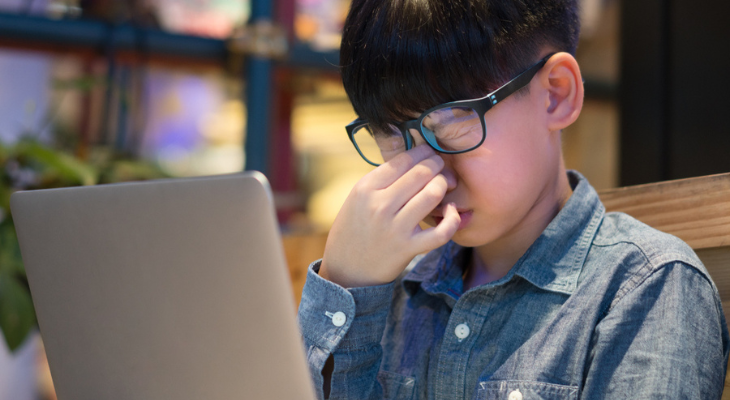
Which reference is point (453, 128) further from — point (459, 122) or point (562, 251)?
point (562, 251)

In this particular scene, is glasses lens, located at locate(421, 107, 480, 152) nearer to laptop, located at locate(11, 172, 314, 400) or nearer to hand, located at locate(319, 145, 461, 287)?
hand, located at locate(319, 145, 461, 287)

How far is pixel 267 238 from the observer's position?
1.77 feet

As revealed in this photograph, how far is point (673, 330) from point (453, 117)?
0.37 m

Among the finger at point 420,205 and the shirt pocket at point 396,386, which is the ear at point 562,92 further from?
the shirt pocket at point 396,386

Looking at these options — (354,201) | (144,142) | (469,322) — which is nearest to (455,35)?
(354,201)

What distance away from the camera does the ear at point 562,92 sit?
87 centimetres

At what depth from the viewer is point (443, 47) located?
0.82 m

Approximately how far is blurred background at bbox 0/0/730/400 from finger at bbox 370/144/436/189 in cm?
137

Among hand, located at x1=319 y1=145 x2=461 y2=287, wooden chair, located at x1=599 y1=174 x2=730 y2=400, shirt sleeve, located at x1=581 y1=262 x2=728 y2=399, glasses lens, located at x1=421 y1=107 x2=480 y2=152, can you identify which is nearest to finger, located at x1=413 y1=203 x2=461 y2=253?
hand, located at x1=319 y1=145 x2=461 y2=287

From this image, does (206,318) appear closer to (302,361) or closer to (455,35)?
(302,361)

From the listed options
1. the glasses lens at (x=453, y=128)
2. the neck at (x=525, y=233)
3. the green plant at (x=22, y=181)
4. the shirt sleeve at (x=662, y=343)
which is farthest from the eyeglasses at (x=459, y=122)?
the green plant at (x=22, y=181)

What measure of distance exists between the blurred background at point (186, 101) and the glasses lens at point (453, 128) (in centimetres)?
133

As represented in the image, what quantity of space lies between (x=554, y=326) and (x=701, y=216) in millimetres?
291

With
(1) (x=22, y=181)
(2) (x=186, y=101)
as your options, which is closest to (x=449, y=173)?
Result: (1) (x=22, y=181)
